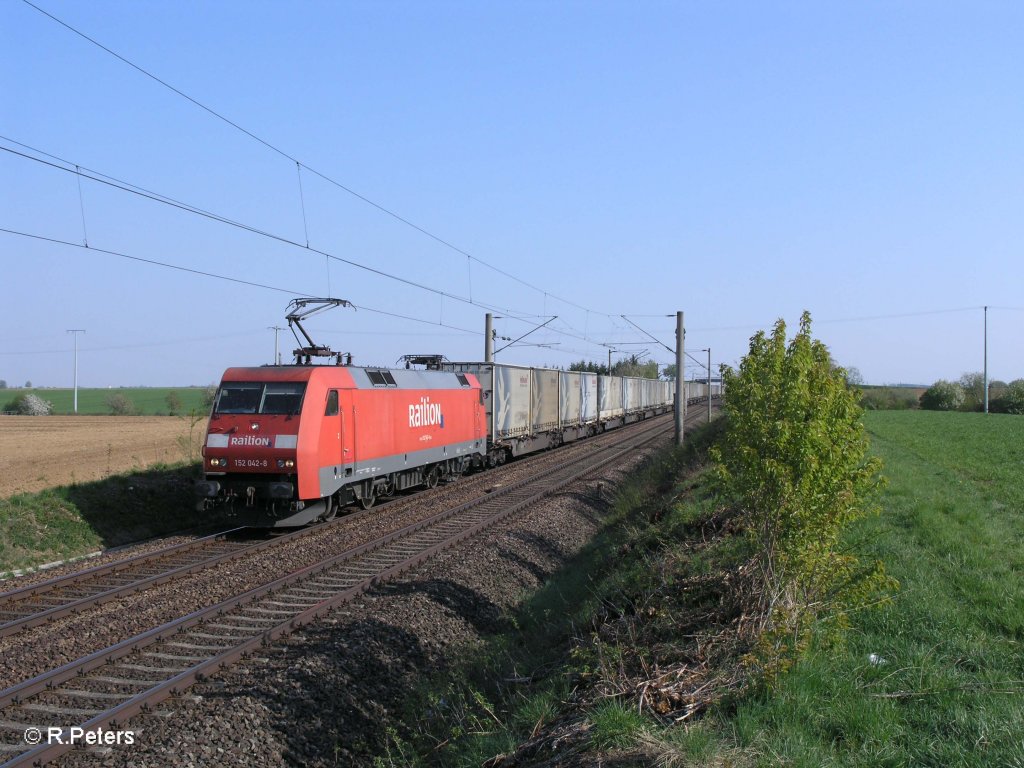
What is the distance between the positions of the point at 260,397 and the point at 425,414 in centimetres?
549

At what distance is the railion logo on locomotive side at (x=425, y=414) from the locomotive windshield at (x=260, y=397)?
4413 mm

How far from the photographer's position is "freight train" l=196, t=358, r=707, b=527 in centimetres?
1366

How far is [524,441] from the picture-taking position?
94.1 ft

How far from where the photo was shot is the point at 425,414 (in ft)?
62.6

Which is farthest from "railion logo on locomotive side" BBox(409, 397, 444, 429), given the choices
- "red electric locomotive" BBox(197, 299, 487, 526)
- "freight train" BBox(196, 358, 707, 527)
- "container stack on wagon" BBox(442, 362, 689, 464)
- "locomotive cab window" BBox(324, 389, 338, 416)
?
"container stack on wagon" BBox(442, 362, 689, 464)

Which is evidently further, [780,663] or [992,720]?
[780,663]

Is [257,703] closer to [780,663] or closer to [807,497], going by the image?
Answer: [780,663]

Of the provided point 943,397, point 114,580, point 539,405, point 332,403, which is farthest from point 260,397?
point 943,397

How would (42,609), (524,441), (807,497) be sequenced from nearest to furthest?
(807,497) < (42,609) < (524,441)

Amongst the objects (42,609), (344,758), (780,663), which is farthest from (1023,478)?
(42,609)

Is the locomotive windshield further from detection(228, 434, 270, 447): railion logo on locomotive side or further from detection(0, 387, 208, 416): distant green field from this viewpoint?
detection(0, 387, 208, 416): distant green field

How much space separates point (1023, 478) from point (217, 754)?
16.5 meters

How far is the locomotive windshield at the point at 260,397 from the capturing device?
13930mm

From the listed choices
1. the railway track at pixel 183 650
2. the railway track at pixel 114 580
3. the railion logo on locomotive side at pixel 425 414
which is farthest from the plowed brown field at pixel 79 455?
the railway track at pixel 183 650
